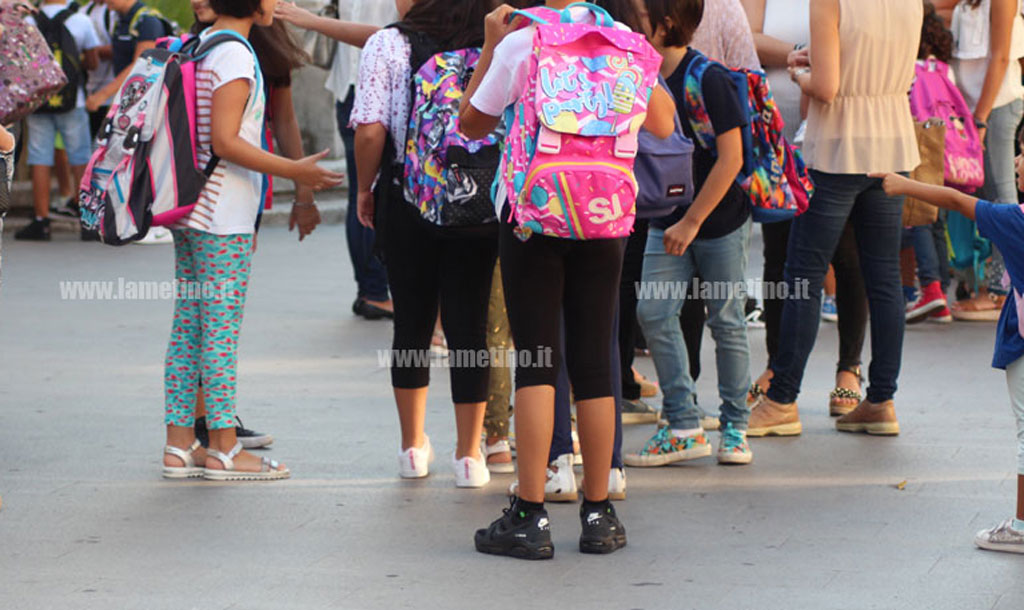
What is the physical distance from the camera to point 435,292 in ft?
19.0

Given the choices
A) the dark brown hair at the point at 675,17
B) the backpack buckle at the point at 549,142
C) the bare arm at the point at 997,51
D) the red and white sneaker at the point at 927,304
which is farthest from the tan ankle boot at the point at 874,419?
the red and white sneaker at the point at 927,304

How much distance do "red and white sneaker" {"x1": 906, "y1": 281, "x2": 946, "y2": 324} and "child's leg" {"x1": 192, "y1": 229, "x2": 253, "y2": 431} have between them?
194 inches

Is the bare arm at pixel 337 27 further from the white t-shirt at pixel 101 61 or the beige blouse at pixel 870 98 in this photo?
the white t-shirt at pixel 101 61

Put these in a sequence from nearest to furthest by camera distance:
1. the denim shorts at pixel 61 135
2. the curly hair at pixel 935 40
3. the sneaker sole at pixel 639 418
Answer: the sneaker sole at pixel 639 418
the curly hair at pixel 935 40
the denim shorts at pixel 61 135

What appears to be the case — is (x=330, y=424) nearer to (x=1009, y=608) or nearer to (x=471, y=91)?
(x=471, y=91)

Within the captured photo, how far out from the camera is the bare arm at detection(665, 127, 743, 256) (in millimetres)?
5734

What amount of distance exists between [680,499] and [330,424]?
6.00 feet

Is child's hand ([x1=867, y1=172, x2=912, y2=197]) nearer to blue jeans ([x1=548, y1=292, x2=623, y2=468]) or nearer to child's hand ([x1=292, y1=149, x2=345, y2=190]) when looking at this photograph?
blue jeans ([x1=548, y1=292, x2=623, y2=468])

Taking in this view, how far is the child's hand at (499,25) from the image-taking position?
4.70 metres

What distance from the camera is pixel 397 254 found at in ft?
18.7

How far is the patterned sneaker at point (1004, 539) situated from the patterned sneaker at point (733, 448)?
129 cm

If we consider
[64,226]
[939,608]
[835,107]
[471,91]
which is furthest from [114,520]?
[64,226]

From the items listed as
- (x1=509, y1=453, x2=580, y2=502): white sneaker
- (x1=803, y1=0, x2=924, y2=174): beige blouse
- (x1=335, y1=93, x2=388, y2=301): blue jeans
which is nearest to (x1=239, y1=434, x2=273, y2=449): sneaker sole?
(x1=509, y1=453, x2=580, y2=502): white sneaker

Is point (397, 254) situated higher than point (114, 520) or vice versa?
point (397, 254)
